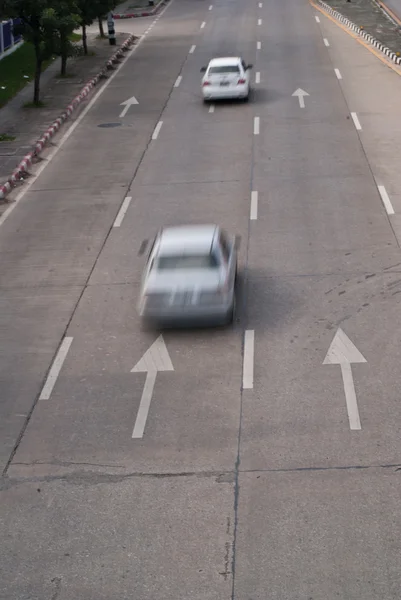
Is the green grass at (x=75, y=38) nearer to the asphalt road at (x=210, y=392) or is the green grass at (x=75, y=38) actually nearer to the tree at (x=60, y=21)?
the tree at (x=60, y=21)

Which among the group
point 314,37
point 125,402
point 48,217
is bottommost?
point 314,37

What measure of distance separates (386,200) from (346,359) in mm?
8633

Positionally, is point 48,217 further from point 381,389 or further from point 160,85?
point 160,85

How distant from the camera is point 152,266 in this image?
16.4m

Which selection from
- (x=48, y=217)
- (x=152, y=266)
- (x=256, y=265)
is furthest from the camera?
(x=48, y=217)

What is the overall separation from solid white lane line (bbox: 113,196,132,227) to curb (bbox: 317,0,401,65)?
2035 centimetres

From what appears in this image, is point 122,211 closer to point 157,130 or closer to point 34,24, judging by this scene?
point 157,130

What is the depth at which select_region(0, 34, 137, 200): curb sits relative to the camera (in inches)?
1021

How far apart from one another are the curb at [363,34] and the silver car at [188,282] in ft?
86.1

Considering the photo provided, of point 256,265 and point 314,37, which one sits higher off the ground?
point 256,265

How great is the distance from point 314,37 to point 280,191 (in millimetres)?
26700

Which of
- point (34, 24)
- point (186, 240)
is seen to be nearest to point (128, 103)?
point (34, 24)

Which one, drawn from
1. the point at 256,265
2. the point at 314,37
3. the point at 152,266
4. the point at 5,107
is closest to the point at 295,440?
the point at 152,266

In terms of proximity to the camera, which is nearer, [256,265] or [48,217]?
[256,265]
